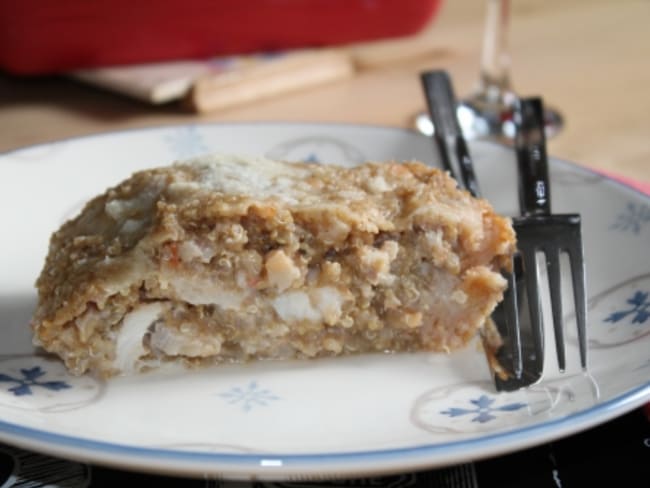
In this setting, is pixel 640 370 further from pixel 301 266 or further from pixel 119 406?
pixel 119 406

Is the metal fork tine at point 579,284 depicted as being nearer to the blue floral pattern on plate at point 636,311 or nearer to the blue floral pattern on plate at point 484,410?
the blue floral pattern on plate at point 636,311

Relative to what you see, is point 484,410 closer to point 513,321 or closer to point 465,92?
point 513,321

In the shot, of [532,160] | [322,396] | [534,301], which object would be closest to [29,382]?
[322,396]

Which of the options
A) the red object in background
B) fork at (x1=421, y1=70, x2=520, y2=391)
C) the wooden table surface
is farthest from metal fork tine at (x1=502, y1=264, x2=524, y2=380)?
the red object in background

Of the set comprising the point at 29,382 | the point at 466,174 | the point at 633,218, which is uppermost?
the point at 466,174

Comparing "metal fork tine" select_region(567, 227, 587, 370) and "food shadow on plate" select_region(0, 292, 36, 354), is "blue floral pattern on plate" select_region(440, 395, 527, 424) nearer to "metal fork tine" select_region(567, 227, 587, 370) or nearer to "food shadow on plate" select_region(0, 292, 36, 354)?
"metal fork tine" select_region(567, 227, 587, 370)

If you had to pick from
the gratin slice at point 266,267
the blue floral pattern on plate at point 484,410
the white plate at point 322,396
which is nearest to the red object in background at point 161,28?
the white plate at point 322,396
